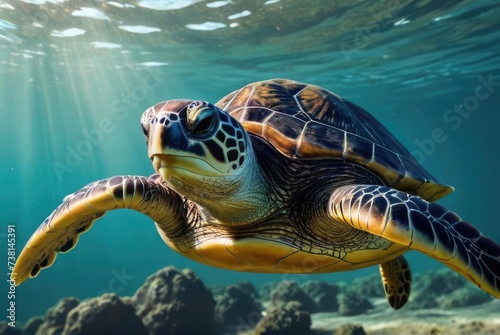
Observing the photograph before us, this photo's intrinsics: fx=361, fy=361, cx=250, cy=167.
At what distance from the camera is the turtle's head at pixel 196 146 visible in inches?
83.8

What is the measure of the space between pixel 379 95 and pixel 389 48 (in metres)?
9.92

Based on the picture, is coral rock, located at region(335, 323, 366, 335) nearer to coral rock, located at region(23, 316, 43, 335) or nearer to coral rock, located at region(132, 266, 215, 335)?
coral rock, located at region(132, 266, 215, 335)

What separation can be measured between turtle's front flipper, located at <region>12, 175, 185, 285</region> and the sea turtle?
0.04ft

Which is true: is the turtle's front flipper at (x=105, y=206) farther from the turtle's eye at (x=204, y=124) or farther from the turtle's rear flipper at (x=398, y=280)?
the turtle's rear flipper at (x=398, y=280)

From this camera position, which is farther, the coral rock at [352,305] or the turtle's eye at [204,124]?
the coral rock at [352,305]

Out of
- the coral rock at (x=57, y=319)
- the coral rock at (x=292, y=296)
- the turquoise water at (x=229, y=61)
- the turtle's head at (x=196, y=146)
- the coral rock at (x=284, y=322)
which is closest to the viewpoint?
the turtle's head at (x=196, y=146)

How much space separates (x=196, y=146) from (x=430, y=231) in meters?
1.55

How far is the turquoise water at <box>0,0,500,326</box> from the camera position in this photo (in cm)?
1344

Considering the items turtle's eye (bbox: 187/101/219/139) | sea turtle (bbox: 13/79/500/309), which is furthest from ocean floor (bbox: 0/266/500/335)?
turtle's eye (bbox: 187/101/219/139)

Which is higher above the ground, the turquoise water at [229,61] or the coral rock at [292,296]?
the turquoise water at [229,61]

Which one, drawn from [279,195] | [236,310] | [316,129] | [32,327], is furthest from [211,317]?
[316,129]

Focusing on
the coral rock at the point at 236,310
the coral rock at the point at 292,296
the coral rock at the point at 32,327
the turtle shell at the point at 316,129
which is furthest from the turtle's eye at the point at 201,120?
the coral rock at the point at 292,296

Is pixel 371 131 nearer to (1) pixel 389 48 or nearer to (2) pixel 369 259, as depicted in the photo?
(2) pixel 369 259

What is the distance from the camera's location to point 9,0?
13.0 metres
